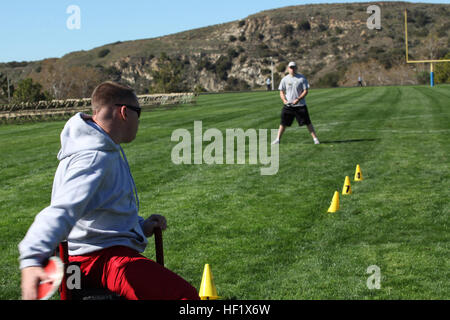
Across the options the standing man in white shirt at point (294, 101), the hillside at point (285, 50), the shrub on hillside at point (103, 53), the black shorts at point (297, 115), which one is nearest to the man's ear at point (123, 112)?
the standing man in white shirt at point (294, 101)

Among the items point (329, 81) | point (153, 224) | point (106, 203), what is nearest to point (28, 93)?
point (153, 224)

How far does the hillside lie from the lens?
99.8 m

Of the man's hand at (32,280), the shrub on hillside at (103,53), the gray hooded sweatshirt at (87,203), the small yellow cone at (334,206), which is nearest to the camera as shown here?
the man's hand at (32,280)

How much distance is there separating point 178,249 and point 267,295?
1753 millimetres

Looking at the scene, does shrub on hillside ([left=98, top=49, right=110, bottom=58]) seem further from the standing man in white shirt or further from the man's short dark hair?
the man's short dark hair

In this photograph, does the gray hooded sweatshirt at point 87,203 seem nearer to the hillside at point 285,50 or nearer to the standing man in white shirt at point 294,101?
the standing man in white shirt at point 294,101

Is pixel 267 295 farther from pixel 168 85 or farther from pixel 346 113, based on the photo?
pixel 168 85

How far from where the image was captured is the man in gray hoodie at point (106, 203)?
9.71ft

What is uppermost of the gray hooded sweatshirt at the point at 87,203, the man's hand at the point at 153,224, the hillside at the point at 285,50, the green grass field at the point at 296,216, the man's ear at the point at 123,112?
the hillside at the point at 285,50

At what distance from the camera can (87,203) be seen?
293cm

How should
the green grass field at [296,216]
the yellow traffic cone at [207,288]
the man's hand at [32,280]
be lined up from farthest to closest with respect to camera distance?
the green grass field at [296,216] → the yellow traffic cone at [207,288] → the man's hand at [32,280]

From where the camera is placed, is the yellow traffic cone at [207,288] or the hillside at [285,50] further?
the hillside at [285,50]

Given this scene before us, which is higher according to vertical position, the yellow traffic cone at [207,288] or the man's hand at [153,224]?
the man's hand at [153,224]

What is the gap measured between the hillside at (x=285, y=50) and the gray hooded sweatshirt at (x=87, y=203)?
85.6m
